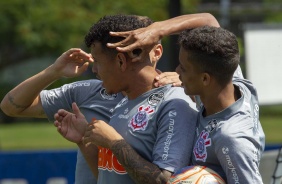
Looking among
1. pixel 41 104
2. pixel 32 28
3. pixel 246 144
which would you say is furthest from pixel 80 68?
pixel 32 28

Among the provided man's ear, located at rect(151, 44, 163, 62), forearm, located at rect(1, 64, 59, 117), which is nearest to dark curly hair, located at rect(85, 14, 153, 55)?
man's ear, located at rect(151, 44, 163, 62)

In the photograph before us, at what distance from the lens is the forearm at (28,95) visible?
5.08m

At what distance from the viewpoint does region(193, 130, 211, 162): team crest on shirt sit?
3922mm

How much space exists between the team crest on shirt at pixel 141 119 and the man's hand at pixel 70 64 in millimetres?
815

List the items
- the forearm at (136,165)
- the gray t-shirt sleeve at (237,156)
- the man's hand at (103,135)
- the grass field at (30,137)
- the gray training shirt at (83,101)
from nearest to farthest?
the gray t-shirt sleeve at (237,156) → the forearm at (136,165) → the man's hand at (103,135) → the gray training shirt at (83,101) → the grass field at (30,137)

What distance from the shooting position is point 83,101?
522cm

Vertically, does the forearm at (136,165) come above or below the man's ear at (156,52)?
below

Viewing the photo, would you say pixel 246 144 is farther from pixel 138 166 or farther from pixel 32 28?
pixel 32 28

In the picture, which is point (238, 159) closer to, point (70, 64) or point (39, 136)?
point (70, 64)

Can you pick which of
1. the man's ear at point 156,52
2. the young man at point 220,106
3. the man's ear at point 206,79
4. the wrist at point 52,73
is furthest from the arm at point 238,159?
the wrist at point 52,73

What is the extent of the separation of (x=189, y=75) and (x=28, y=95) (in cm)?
149

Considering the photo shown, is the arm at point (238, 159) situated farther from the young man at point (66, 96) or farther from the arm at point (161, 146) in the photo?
the young man at point (66, 96)

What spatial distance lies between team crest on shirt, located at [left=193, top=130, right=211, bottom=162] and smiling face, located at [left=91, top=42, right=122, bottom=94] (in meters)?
0.64

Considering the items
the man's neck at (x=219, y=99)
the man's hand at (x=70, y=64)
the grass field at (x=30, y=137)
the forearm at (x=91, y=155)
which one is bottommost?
the grass field at (x=30, y=137)
